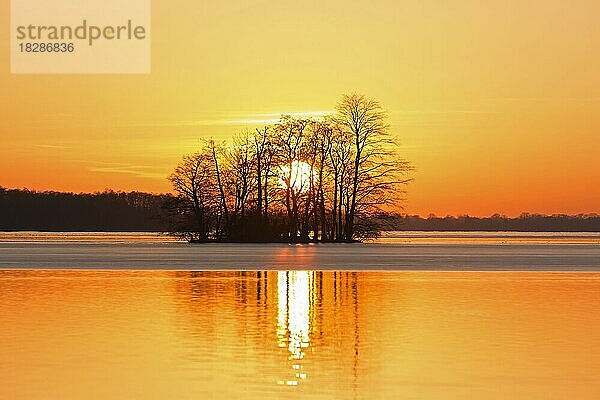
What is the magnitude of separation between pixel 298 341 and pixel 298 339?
28cm

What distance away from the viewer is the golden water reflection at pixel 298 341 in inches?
498

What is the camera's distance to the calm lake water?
12656 mm

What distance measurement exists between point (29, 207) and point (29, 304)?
181 meters

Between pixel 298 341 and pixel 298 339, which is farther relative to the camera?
pixel 298 339

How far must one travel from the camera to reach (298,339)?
17.5m

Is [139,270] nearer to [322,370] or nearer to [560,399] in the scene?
[322,370]

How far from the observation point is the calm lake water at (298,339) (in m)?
12.7

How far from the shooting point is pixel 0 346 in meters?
16.2

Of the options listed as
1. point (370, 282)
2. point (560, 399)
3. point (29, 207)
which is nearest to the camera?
point (560, 399)

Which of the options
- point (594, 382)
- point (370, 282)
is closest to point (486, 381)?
point (594, 382)

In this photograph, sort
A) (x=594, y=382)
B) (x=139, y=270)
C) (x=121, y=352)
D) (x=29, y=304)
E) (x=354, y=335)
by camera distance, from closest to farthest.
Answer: (x=594, y=382), (x=121, y=352), (x=354, y=335), (x=29, y=304), (x=139, y=270)

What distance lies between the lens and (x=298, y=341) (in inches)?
678

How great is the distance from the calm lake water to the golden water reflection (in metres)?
0.03

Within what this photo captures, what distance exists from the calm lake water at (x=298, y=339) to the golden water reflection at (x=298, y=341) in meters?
0.03
